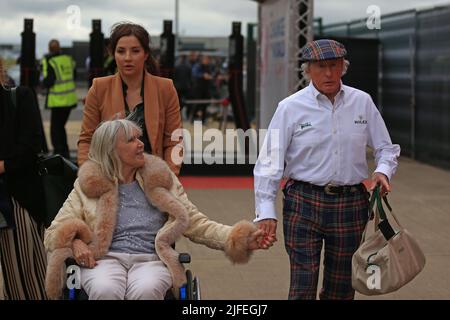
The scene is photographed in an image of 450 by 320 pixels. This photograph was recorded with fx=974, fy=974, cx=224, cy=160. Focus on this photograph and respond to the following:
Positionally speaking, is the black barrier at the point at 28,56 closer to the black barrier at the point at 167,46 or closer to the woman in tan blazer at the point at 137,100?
the black barrier at the point at 167,46

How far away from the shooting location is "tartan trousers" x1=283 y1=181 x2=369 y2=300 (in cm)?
471

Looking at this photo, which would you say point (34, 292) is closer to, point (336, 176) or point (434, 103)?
point (336, 176)

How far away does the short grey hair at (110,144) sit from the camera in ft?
15.1

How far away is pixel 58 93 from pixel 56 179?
9548mm

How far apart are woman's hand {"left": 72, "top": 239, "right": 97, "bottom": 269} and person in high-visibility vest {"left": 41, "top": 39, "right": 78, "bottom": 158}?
9.99m

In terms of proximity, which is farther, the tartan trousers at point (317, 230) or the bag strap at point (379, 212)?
the tartan trousers at point (317, 230)

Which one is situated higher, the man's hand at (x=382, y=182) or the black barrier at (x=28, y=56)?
the black barrier at (x=28, y=56)

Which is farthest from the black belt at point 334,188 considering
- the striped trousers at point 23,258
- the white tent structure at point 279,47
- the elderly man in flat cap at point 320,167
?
the white tent structure at point 279,47

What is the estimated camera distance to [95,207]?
4598mm

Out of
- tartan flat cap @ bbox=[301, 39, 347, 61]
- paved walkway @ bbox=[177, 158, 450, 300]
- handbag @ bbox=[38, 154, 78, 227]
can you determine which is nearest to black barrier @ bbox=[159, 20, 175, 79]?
paved walkway @ bbox=[177, 158, 450, 300]

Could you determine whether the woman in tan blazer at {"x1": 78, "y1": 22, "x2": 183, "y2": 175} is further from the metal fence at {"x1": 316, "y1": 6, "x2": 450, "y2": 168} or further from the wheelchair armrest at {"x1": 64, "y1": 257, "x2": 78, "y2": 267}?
the metal fence at {"x1": 316, "y1": 6, "x2": 450, "y2": 168}
